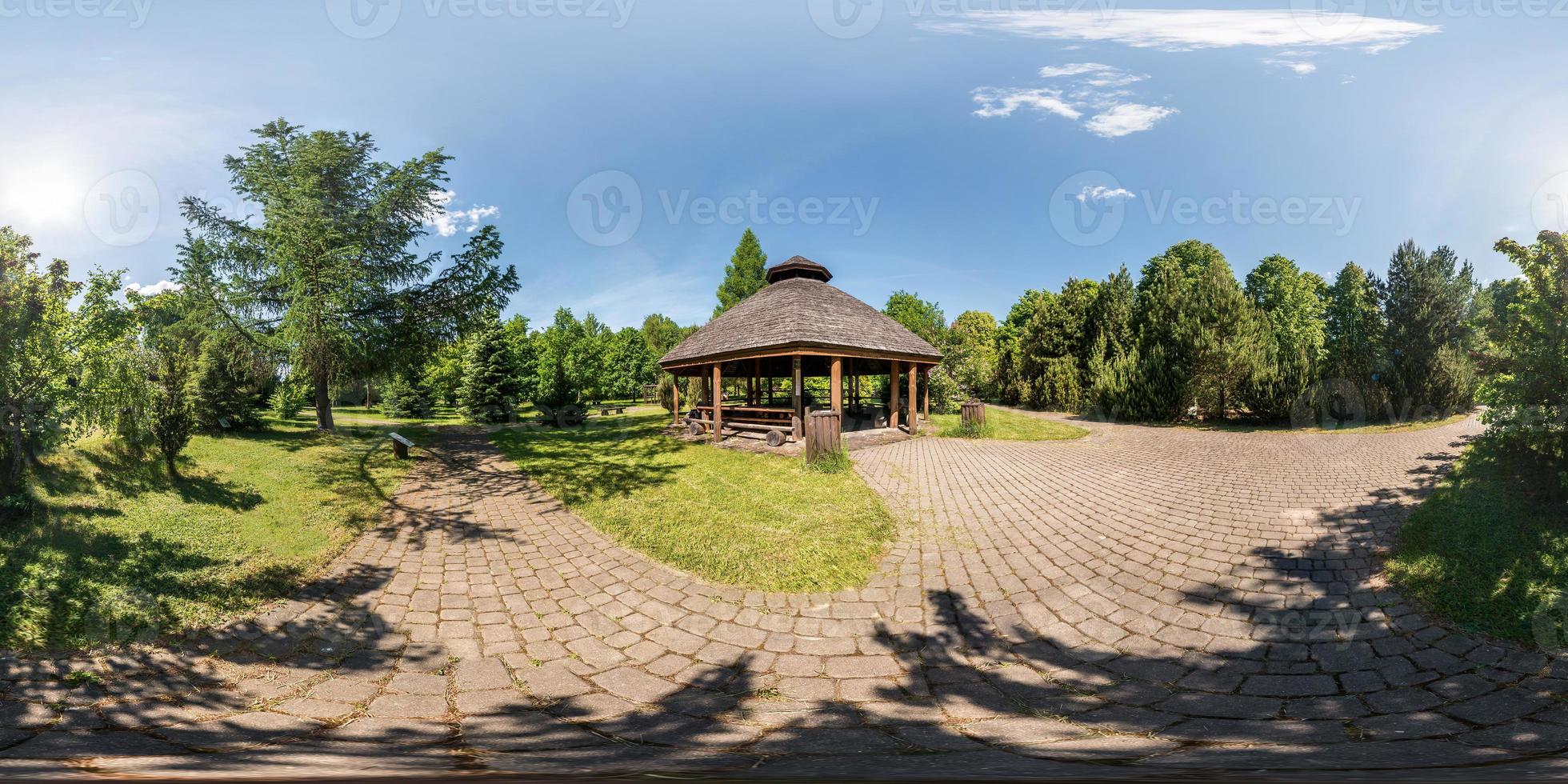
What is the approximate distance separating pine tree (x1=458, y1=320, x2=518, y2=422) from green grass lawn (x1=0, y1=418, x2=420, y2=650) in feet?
49.2

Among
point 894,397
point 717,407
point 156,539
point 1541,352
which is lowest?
point 156,539

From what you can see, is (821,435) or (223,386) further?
(223,386)

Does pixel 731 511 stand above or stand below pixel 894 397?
below

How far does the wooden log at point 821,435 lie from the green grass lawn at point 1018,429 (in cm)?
650

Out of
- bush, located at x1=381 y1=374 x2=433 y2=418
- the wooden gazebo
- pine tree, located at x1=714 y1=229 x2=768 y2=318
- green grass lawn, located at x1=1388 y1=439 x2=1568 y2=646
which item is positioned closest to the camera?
green grass lawn, located at x1=1388 y1=439 x2=1568 y2=646

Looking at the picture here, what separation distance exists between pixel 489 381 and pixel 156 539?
68.5ft

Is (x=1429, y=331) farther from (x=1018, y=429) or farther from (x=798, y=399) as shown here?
(x=798, y=399)

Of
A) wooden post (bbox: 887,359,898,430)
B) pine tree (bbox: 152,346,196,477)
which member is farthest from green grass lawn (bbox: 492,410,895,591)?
wooden post (bbox: 887,359,898,430)

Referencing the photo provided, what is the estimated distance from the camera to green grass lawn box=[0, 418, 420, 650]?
13.2ft

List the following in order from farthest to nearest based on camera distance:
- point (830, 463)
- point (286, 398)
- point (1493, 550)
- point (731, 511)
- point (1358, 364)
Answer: point (286, 398) → point (1358, 364) → point (830, 463) → point (731, 511) → point (1493, 550)

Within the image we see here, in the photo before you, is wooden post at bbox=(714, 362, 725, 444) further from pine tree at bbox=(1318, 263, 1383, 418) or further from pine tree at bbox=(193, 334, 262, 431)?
pine tree at bbox=(1318, 263, 1383, 418)

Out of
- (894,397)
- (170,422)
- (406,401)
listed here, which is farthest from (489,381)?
(894,397)

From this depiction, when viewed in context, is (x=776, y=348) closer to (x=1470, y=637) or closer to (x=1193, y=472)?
(x=1193, y=472)

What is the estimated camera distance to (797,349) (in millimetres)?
13164
